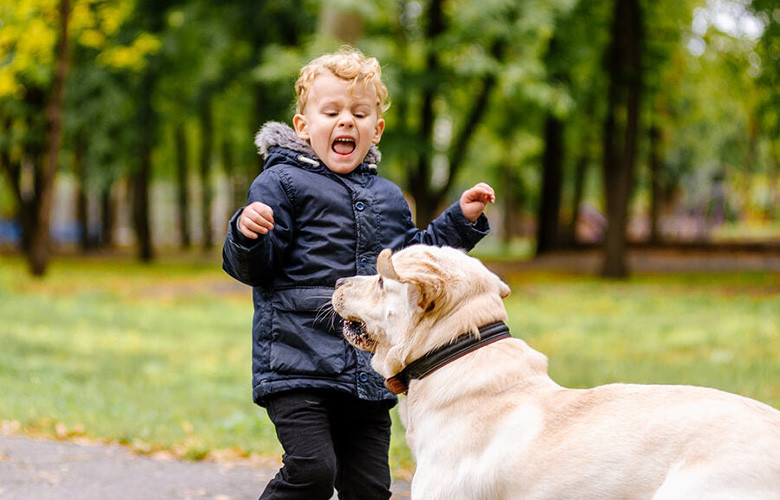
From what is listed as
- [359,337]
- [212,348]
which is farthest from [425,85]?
[359,337]

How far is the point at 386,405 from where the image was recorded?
13.3 feet

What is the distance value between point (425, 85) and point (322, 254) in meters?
15.5

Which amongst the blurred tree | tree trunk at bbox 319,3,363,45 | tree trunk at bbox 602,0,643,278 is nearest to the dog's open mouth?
tree trunk at bbox 319,3,363,45

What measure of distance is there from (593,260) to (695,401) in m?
26.1

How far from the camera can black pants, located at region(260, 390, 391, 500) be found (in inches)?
147

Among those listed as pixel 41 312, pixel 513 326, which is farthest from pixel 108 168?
pixel 513 326

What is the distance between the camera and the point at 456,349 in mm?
3270

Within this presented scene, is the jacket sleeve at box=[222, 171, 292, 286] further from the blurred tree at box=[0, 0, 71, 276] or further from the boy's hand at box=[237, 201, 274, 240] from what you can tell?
the blurred tree at box=[0, 0, 71, 276]

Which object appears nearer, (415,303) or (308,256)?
(415,303)

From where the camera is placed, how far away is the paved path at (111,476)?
5.54m

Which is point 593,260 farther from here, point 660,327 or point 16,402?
point 16,402

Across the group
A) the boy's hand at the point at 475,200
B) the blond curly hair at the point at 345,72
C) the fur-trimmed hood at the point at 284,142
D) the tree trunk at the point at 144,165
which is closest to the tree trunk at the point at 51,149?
the tree trunk at the point at 144,165

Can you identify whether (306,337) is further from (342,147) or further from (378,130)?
(378,130)

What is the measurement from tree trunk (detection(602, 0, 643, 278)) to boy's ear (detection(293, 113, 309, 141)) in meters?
18.8
